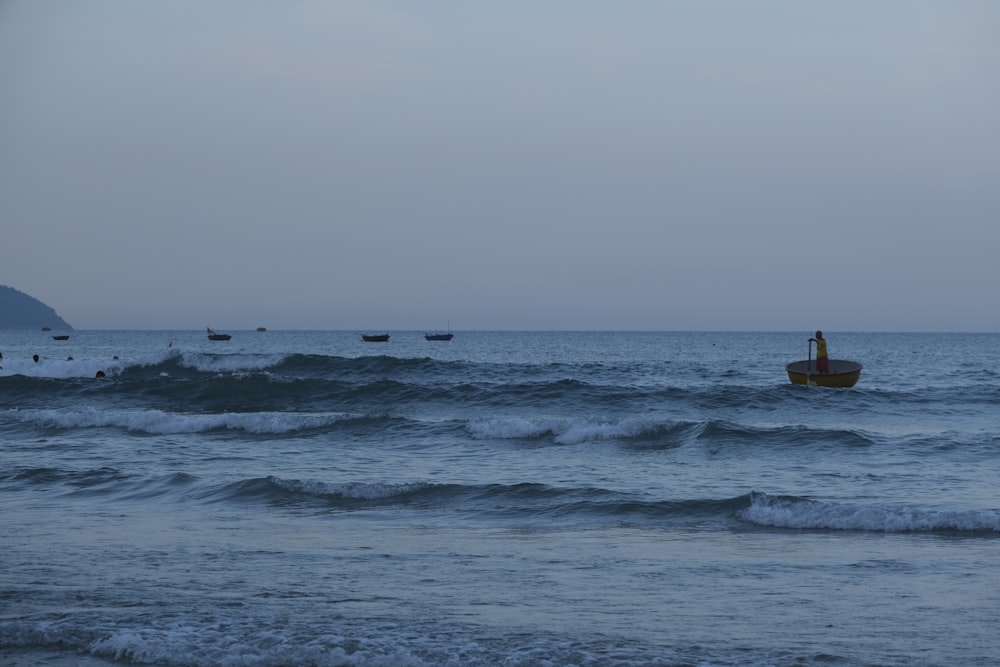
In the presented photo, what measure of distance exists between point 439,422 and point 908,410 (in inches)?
603

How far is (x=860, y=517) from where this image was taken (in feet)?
42.1

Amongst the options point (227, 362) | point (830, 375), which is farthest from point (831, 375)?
point (227, 362)

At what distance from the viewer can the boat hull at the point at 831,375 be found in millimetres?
33938

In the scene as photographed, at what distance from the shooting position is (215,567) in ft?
32.8

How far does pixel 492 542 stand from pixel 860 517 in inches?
196

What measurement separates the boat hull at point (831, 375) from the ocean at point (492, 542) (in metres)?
6.88

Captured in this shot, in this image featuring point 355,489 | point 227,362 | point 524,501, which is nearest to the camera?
point 524,501

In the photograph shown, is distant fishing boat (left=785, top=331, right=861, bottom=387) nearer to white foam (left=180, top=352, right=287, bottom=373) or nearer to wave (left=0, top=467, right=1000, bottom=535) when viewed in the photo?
wave (left=0, top=467, right=1000, bottom=535)

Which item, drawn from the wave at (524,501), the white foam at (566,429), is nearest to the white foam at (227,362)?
the white foam at (566,429)

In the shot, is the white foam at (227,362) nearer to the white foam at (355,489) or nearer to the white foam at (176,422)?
the white foam at (176,422)

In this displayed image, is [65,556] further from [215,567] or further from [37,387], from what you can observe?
[37,387]

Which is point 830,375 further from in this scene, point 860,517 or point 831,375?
point 860,517

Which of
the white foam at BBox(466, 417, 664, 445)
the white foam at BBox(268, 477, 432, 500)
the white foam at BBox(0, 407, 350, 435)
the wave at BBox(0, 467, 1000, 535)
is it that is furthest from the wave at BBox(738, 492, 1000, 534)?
the white foam at BBox(0, 407, 350, 435)

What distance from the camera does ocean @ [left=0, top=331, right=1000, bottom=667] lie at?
751 centimetres
